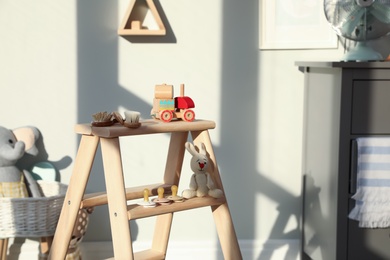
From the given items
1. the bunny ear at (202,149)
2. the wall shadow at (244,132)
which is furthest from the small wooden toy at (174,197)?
the wall shadow at (244,132)

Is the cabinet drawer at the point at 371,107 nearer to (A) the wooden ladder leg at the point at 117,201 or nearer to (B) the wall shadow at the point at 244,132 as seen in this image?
(B) the wall shadow at the point at 244,132

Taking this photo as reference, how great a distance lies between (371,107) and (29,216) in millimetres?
1170

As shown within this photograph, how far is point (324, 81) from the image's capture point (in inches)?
84.6

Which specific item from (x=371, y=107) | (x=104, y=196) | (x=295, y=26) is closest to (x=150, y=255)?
(x=104, y=196)

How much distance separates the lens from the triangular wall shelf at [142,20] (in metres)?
2.29

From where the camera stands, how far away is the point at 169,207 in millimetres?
1802

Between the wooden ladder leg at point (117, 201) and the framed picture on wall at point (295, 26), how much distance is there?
2.99 feet

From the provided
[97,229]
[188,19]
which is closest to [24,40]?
[188,19]

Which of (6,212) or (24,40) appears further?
(24,40)

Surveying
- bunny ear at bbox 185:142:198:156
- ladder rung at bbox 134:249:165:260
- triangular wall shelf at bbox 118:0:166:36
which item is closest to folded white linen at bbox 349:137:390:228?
bunny ear at bbox 185:142:198:156

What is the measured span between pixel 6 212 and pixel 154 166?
590 mm

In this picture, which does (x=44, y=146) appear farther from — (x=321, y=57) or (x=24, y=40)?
(x=321, y=57)

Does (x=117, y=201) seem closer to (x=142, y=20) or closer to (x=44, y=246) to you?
(x=44, y=246)

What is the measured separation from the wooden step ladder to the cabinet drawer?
0.45m
